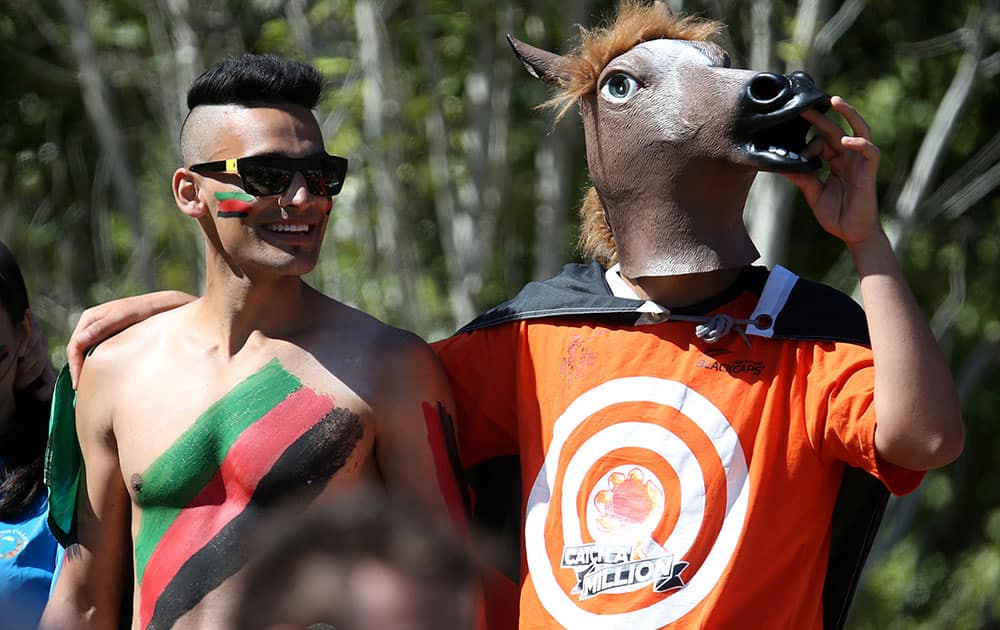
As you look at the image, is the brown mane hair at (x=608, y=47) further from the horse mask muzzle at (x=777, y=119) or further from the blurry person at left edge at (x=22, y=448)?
the blurry person at left edge at (x=22, y=448)

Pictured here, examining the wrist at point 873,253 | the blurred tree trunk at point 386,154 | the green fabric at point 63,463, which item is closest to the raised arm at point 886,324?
the wrist at point 873,253

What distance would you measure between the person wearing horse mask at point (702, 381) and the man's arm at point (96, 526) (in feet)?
2.62

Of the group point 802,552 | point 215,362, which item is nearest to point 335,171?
point 215,362

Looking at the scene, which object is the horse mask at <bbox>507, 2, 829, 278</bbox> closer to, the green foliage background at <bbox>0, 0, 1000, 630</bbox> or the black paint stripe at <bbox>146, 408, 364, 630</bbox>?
the black paint stripe at <bbox>146, 408, 364, 630</bbox>

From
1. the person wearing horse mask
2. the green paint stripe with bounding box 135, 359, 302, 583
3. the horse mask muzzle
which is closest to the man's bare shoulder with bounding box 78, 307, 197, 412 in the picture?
the green paint stripe with bounding box 135, 359, 302, 583

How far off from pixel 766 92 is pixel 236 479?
134 cm

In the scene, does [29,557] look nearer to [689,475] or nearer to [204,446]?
Result: [204,446]

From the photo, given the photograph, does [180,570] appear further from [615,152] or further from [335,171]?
[615,152]

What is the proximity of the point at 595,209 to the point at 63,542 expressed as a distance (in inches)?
57.0

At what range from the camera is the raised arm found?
8.08 ft

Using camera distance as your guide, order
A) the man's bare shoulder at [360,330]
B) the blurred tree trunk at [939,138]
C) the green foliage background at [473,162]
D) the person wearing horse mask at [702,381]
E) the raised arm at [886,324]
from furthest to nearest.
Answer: the green foliage background at [473,162]
the blurred tree trunk at [939,138]
the man's bare shoulder at [360,330]
the person wearing horse mask at [702,381]
the raised arm at [886,324]

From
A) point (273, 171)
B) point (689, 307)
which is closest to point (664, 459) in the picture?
point (689, 307)

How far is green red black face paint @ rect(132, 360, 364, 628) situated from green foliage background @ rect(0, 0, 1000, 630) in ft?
7.98

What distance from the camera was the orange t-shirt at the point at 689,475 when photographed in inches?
104
